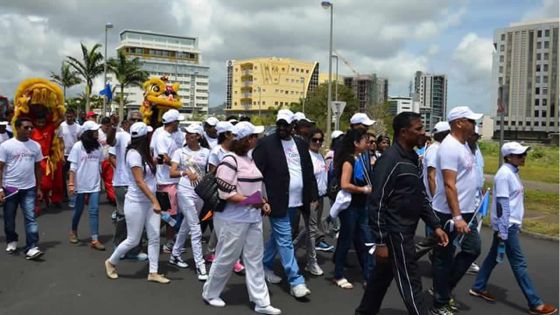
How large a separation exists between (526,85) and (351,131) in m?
123

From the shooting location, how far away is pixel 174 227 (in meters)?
7.08

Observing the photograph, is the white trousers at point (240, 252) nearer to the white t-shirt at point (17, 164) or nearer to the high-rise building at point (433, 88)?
the white t-shirt at point (17, 164)

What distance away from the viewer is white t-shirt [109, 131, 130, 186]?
651 centimetres

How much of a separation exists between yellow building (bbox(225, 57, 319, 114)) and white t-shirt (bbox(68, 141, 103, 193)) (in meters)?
122

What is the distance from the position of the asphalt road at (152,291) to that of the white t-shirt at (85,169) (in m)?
0.87

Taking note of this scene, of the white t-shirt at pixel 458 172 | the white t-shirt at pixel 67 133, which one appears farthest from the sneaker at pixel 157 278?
the white t-shirt at pixel 67 133

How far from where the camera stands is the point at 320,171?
688cm

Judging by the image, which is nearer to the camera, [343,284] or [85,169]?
[343,284]

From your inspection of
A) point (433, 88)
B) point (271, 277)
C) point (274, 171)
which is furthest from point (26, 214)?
point (433, 88)

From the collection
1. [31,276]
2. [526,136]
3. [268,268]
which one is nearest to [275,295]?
[268,268]

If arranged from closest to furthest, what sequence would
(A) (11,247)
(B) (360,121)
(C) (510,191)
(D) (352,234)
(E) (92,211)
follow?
(C) (510,191), (D) (352,234), (B) (360,121), (A) (11,247), (E) (92,211)

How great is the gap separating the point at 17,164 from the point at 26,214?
64 cm

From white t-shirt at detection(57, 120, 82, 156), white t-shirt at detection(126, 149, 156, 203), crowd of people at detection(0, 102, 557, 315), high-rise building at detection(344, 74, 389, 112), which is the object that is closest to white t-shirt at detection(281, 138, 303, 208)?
crowd of people at detection(0, 102, 557, 315)

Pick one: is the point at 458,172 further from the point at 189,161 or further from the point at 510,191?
the point at 189,161
